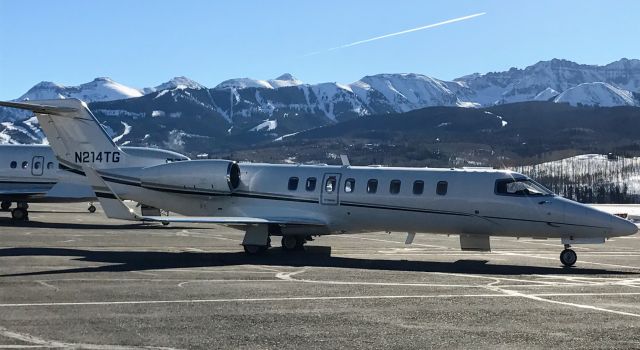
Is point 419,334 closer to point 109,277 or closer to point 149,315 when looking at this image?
point 149,315

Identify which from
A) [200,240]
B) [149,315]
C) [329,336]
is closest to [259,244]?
[200,240]

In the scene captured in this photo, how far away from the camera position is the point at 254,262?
69.5 ft

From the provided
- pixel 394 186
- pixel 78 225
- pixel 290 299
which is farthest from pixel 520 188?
pixel 78 225

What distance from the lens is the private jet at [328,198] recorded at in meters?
21.8

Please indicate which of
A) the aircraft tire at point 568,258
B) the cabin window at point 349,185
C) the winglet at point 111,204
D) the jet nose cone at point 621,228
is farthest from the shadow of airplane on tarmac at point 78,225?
the jet nose cone at point 621,228

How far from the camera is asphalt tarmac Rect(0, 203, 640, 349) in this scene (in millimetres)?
10789

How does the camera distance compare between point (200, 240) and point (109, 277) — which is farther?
point (200, 240)

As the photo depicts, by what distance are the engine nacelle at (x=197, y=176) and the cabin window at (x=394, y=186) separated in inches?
198

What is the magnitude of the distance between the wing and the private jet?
3cm

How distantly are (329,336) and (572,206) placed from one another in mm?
12594

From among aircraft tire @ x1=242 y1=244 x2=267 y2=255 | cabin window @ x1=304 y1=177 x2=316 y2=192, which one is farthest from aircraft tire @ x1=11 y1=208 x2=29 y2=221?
cabin window @ x1=304 y1=177 x2=316 y2=192

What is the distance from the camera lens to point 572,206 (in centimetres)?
2145

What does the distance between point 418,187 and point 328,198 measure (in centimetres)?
275

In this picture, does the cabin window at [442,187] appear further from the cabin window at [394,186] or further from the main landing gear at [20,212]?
the main landing gear at [20,212]
